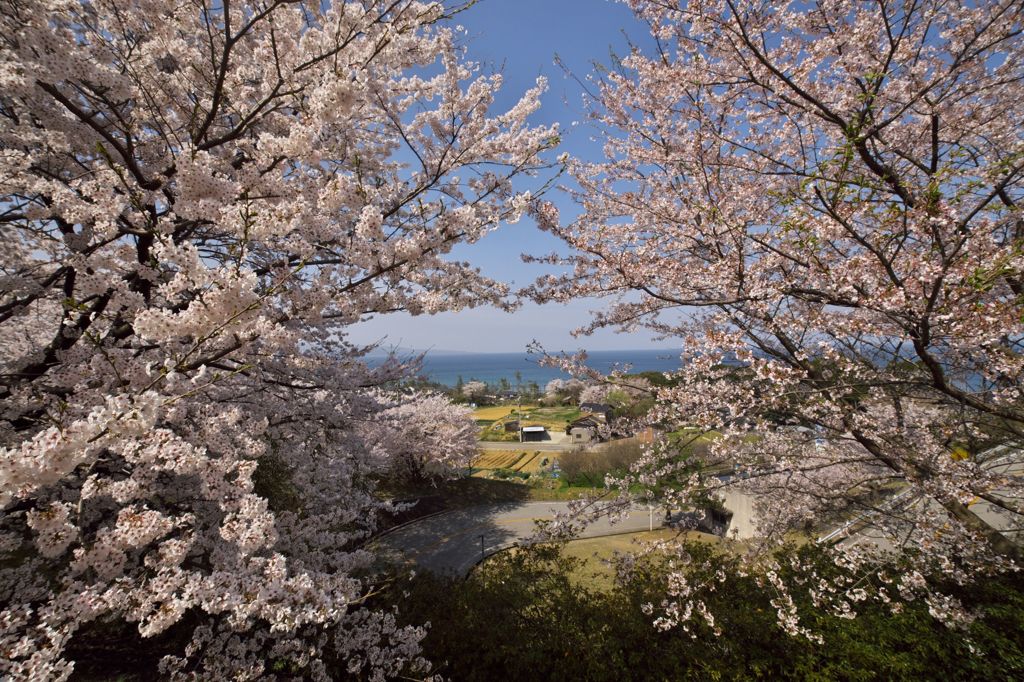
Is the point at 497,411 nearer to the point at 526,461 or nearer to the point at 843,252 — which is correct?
the point at 526,461

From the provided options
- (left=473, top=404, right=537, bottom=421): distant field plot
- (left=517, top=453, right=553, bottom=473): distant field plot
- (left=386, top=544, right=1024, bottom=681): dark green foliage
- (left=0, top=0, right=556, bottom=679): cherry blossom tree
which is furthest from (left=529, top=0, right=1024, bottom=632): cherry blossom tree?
(left=473, top=404, right=537, bottom=421): distant field plot

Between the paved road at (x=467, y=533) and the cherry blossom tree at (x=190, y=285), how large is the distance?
22.0ft

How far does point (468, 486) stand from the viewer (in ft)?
63.1

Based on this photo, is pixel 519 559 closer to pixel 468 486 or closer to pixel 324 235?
pixel 324 235

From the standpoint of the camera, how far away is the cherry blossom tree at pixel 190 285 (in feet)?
6.47

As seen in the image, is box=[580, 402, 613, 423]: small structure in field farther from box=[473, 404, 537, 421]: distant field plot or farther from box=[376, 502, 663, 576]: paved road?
box=[473, 404, 537, 421]: distant field plot

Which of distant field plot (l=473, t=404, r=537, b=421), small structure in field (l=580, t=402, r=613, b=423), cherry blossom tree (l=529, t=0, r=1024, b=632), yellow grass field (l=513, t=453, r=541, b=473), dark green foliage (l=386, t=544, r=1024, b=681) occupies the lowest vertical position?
distant field plot (l=473, t=404, r=537, b=421)

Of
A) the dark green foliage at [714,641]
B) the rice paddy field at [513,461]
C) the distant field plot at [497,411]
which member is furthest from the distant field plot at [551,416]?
the dark green foliage at [714,641]

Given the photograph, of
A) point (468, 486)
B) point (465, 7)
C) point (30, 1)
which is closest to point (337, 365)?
point (30, 1)

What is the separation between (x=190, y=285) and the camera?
1.92 metres

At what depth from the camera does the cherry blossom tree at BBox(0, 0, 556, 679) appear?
1.97 metres

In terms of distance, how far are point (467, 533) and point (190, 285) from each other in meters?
13.6

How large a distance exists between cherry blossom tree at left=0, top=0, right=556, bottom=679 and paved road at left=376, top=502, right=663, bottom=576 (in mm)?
6696

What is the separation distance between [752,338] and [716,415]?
1.06 metres
